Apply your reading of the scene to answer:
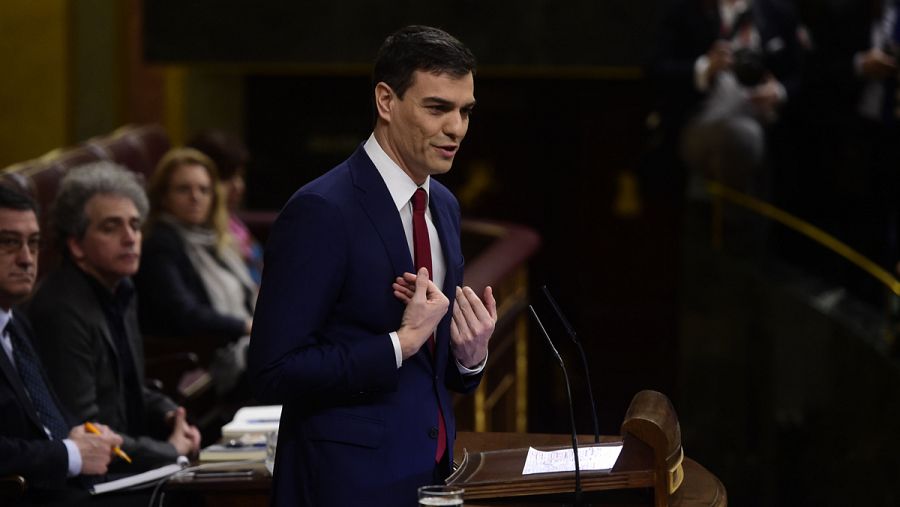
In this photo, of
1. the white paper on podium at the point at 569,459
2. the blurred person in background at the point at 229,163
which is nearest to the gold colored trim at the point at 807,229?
the blurred person in background at the point at 229,163

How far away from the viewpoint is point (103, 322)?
347 centimetres

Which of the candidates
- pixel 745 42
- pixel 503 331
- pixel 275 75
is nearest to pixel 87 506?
pixel 503 331

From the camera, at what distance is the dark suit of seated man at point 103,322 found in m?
3.38

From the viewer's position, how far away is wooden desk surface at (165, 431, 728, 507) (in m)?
2.14

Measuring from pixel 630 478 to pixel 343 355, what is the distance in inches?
17.6

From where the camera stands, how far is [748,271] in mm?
6180

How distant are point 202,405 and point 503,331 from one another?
3.46 ft

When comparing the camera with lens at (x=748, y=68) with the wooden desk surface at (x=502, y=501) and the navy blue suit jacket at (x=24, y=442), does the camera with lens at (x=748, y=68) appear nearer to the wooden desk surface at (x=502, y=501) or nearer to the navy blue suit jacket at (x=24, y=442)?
the wooden desk surface at (x=502, y=501)

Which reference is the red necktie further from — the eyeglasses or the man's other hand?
the eyeglasses

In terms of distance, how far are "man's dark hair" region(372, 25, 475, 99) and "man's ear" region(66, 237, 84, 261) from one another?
5.32ft

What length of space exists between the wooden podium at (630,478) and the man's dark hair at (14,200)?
54.6 inches

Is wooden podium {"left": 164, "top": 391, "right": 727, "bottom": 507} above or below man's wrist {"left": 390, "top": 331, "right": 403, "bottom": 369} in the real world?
below

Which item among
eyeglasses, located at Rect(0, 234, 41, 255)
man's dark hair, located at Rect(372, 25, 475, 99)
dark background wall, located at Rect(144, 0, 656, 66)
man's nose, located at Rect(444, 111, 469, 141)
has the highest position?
dark background wall, located at Rect(144, 0, 656, 66)

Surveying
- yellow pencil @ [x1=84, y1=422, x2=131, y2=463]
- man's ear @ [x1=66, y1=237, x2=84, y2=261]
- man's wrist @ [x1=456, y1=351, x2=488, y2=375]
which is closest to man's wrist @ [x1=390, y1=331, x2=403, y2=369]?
man's wrist @ [x1=456, y1=351, x2=488, y2=375]
